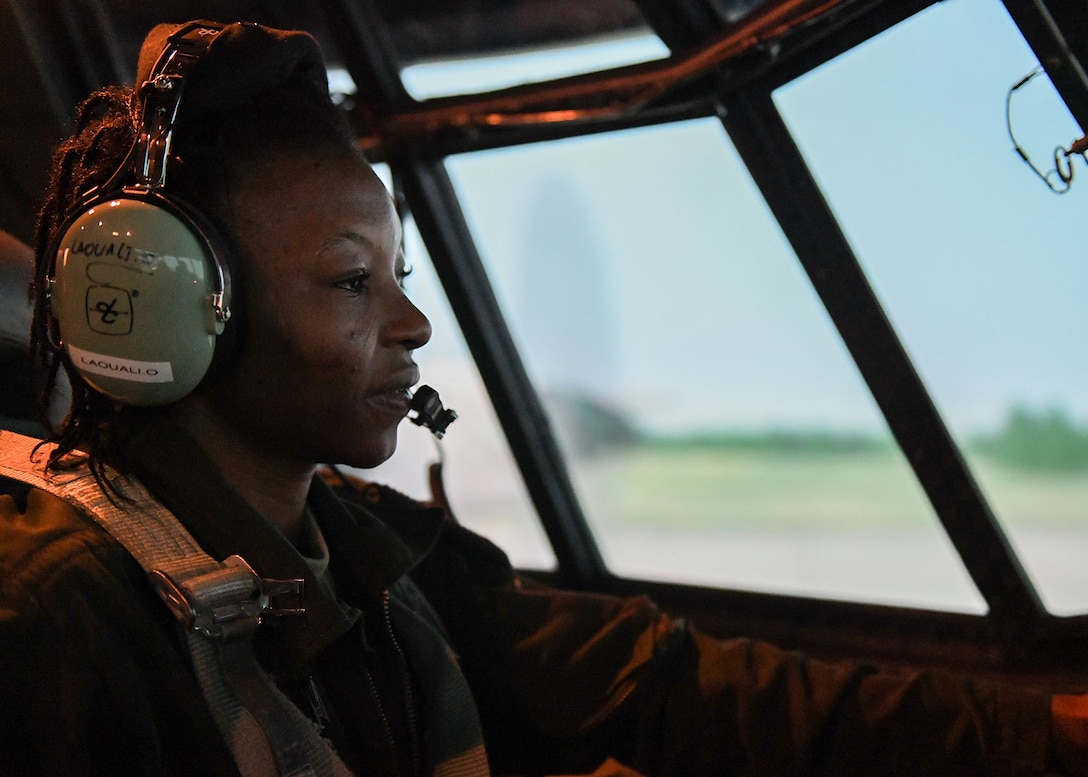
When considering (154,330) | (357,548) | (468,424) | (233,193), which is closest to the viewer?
(154,330)

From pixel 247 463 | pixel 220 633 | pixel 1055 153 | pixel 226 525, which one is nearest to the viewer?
pixel 220 633

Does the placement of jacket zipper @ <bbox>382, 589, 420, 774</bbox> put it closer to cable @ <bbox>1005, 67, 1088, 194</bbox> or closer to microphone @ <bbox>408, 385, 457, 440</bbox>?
microphone @ <bbox>408, 385, 457, 440</bbox>

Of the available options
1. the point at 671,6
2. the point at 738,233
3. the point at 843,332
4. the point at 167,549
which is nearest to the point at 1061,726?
the point at 843,332

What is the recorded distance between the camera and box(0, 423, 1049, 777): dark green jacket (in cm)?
86

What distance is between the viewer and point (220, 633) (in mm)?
946

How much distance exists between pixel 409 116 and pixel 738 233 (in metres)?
0.93

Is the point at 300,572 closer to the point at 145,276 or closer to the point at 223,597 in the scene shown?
the point at 223,597

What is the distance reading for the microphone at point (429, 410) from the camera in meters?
1.22

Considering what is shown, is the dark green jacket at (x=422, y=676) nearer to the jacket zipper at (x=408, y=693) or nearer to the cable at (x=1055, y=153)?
the jacket zipper at (x=408, y=693)

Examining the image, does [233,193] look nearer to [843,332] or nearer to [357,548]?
[357,548]

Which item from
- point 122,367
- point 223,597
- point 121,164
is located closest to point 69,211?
point 121,164

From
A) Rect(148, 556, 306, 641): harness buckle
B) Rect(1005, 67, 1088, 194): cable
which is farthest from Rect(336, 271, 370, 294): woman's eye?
Rect(1005, 67, 1088, 194): cable

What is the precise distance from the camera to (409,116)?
2250 mm

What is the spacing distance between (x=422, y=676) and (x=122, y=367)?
0.55 metres
